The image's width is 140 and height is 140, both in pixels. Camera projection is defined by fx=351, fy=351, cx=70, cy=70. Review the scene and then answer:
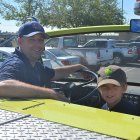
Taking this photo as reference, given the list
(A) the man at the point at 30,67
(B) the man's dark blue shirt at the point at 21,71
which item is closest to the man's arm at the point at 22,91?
(A) the man at the point at 30,67

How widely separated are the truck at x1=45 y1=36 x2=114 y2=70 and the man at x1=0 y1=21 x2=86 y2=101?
0.40 feet

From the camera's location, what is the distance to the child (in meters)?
2.71

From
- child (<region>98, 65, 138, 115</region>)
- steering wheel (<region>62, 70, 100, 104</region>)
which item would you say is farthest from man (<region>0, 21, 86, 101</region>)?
child (<region>98, 65, 138, 115</region>)

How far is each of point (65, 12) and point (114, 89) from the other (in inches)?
1238

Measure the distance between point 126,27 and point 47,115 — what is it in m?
1.79

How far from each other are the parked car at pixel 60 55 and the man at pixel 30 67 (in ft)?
0.34

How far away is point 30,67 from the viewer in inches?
127

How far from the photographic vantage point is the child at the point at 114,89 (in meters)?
2.71

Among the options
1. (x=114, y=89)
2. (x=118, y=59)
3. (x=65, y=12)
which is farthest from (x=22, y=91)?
(x=65, y=12)

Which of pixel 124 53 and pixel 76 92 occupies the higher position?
pixel 124 53

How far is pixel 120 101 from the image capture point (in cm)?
276

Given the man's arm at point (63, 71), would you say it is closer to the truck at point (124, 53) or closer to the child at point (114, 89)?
the truck at point (124, 53)

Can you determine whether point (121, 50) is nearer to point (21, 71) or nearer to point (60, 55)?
point (60, 55)

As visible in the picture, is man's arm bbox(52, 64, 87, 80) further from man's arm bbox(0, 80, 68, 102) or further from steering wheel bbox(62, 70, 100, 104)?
man's arm bbox(0, 80, 68, 102)
